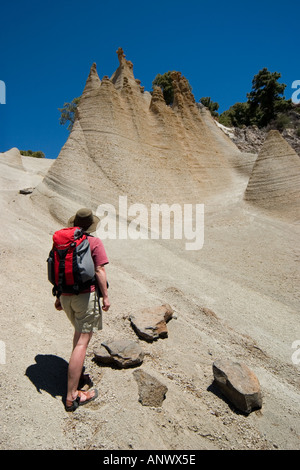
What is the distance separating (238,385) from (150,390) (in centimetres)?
107

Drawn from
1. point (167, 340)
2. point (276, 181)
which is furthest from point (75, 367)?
point (276, 181)

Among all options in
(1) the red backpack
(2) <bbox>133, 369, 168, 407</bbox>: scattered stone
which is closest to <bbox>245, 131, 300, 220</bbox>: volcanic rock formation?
(2) <bbox>133, 369, 168, 407</bbox>: scattered stone

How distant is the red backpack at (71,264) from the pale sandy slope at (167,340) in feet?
4.03

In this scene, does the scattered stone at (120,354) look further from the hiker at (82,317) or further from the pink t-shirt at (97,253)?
the pink t-shirt at (97,253)

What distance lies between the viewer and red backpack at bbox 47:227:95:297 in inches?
99.7

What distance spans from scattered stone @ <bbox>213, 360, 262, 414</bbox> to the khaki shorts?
68.6 inches

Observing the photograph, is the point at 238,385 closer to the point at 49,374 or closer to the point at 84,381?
the point at 84,381

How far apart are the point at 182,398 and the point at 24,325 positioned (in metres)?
2.37

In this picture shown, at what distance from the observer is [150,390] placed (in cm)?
305

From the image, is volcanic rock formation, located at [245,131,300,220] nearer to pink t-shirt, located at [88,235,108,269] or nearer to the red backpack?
pink t-shirt, located at [88,235,108,269]

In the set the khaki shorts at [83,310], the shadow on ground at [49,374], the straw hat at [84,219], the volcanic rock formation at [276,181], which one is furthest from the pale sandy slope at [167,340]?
the volcanic rock formation at [276,181]

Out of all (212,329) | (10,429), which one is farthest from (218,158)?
(10,429)
